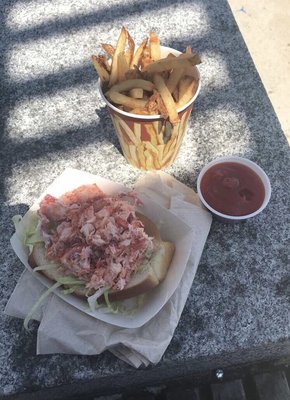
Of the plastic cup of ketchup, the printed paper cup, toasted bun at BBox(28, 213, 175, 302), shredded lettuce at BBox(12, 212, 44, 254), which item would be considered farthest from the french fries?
shredded lettuce at BBox(12, 212, 44, 254)

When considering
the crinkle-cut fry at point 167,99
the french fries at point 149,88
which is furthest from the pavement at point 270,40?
the crinkle-cut fry at point 167,99

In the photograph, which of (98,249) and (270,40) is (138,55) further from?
(270,40)

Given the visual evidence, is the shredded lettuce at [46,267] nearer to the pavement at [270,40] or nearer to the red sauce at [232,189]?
the red sauce at [232,189]

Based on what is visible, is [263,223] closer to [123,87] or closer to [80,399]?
[123,87]

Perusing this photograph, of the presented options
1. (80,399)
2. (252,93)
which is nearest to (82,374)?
(80,399)

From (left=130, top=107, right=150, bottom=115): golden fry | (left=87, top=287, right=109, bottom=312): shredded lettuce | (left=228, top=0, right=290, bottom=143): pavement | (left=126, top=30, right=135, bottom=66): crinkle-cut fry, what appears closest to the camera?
(left=87, top=287, right=109, bottom=312): shredded lettuce

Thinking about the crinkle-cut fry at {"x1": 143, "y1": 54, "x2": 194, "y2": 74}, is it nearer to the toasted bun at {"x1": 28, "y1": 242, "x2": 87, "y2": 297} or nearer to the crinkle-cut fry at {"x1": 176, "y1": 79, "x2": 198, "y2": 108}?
the crinkle-cut fry at {"x1": 176, "y1": 79, "x2": 198, "y2": 108}
